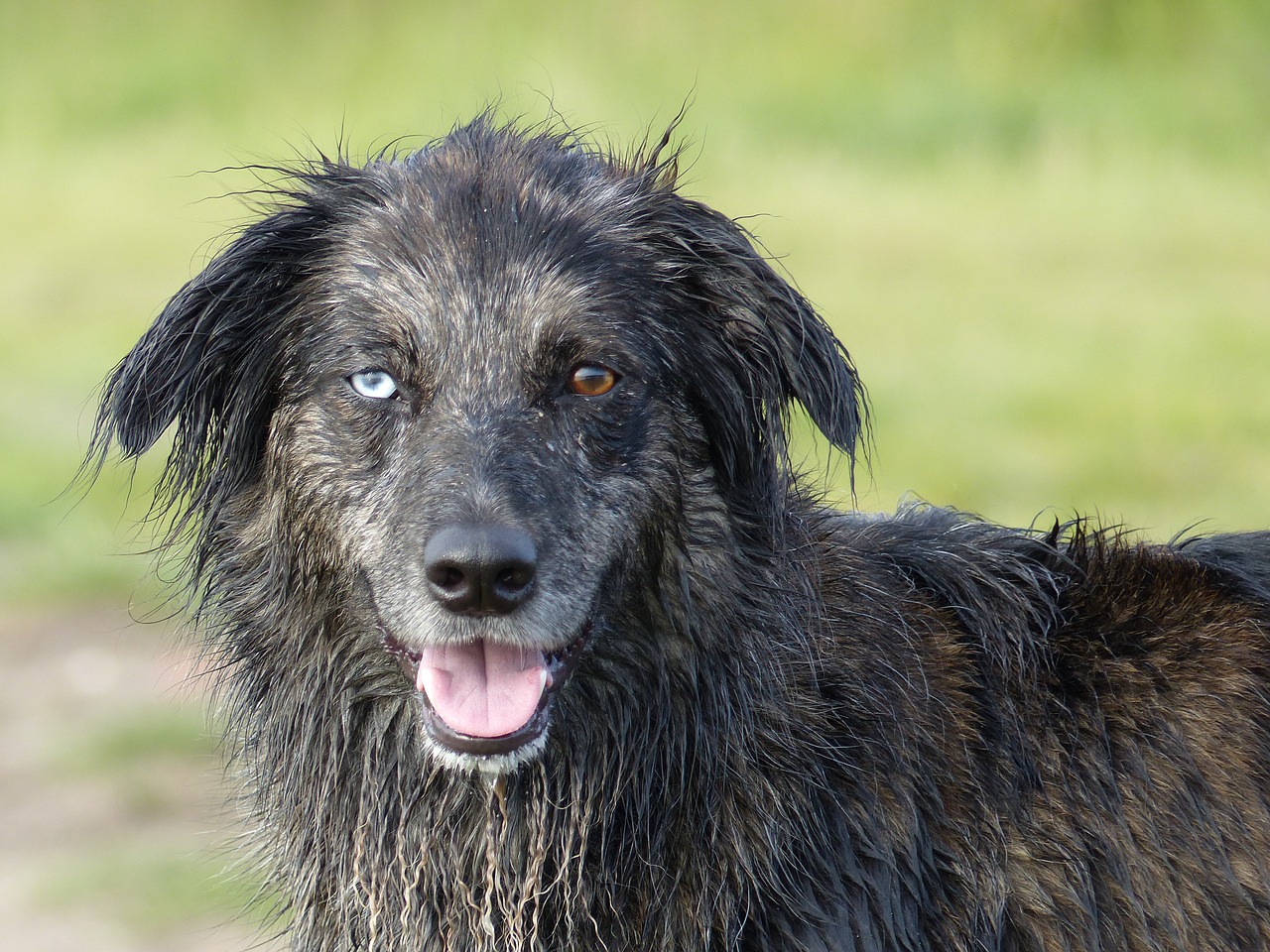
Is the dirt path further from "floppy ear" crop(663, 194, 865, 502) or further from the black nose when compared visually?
"floppy ear" crop(663, 194, 865, 502)

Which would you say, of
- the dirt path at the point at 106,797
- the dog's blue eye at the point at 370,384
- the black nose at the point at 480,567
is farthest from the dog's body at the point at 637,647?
the dirt path at the point at 106,797

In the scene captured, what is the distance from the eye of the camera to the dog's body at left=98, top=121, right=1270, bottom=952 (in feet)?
10.8

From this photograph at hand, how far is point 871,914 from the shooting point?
3.31 metres

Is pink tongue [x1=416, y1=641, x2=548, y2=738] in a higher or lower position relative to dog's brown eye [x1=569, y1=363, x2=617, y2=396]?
lower

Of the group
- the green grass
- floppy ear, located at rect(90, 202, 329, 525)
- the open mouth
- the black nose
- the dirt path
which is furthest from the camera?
the green grass

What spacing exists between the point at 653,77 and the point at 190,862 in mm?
9426

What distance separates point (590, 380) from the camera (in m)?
3.33

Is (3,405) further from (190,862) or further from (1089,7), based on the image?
(1089,7)

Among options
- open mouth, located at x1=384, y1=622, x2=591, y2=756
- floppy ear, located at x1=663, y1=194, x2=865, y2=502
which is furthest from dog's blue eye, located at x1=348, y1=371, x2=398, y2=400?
floppy ear, located at x1=663, y1=194, x2=865, y2=502

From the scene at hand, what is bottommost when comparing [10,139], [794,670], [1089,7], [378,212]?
[794,670]

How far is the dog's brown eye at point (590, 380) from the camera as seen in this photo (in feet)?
10.9

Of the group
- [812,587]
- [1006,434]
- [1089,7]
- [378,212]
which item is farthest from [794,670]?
[1089,7]

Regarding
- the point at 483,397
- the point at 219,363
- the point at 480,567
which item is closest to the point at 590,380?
the point at 483,397

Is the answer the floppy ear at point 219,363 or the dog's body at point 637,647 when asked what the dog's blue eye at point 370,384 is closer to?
the dog's body at point 637,647
